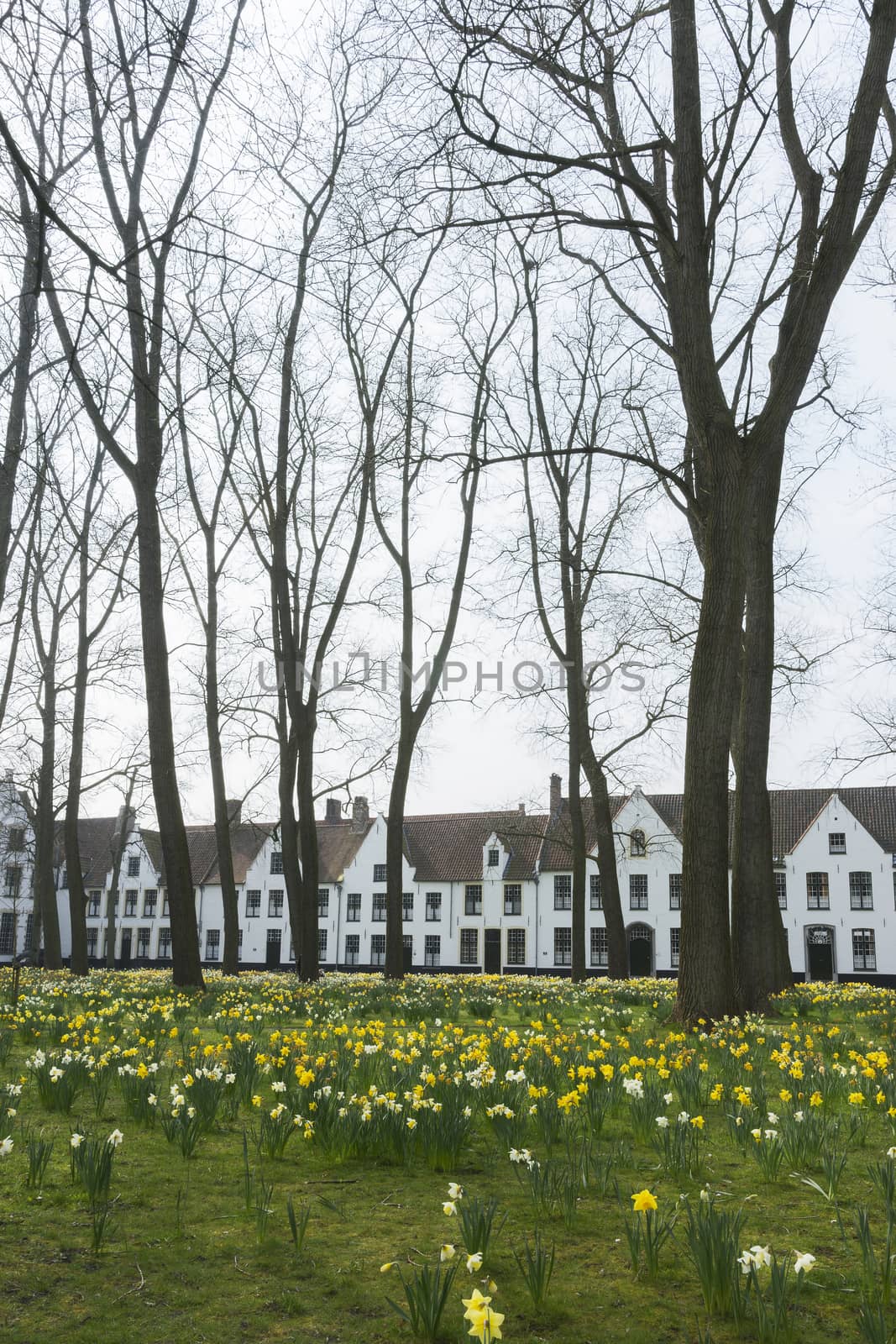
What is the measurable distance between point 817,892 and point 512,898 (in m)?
14.8

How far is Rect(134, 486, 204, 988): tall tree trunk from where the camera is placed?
1209 cm

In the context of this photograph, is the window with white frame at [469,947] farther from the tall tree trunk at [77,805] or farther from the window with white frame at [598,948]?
the tall tree trunk at [77,805]

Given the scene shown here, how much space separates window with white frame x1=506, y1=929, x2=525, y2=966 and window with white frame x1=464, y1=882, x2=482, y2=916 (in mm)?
2143

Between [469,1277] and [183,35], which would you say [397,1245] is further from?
[183,35]

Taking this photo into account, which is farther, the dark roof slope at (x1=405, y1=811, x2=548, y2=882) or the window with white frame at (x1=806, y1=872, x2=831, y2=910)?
the dark roof slope at (x1=405, y1=811, x2=548, y2=882)

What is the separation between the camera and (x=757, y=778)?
1152 centimetres

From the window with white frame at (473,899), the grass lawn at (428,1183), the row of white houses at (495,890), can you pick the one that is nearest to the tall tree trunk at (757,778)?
the grass lawn at (428,1183)

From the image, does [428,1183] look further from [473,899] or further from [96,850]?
[96,850]

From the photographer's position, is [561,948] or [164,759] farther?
[561,948]

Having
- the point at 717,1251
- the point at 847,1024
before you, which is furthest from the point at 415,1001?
the point at 717,1251

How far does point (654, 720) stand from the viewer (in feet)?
68.2

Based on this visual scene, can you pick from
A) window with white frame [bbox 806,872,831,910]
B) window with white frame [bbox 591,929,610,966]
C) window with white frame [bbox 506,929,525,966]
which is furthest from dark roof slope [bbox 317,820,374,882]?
window with white frame [bbox 806,872,831,910]

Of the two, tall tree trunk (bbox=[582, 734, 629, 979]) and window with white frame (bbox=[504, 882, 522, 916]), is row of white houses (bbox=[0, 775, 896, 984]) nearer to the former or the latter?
window with white frame (bbox=[504, 882, 522, 916])

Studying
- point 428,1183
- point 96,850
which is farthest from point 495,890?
point 428,1183
